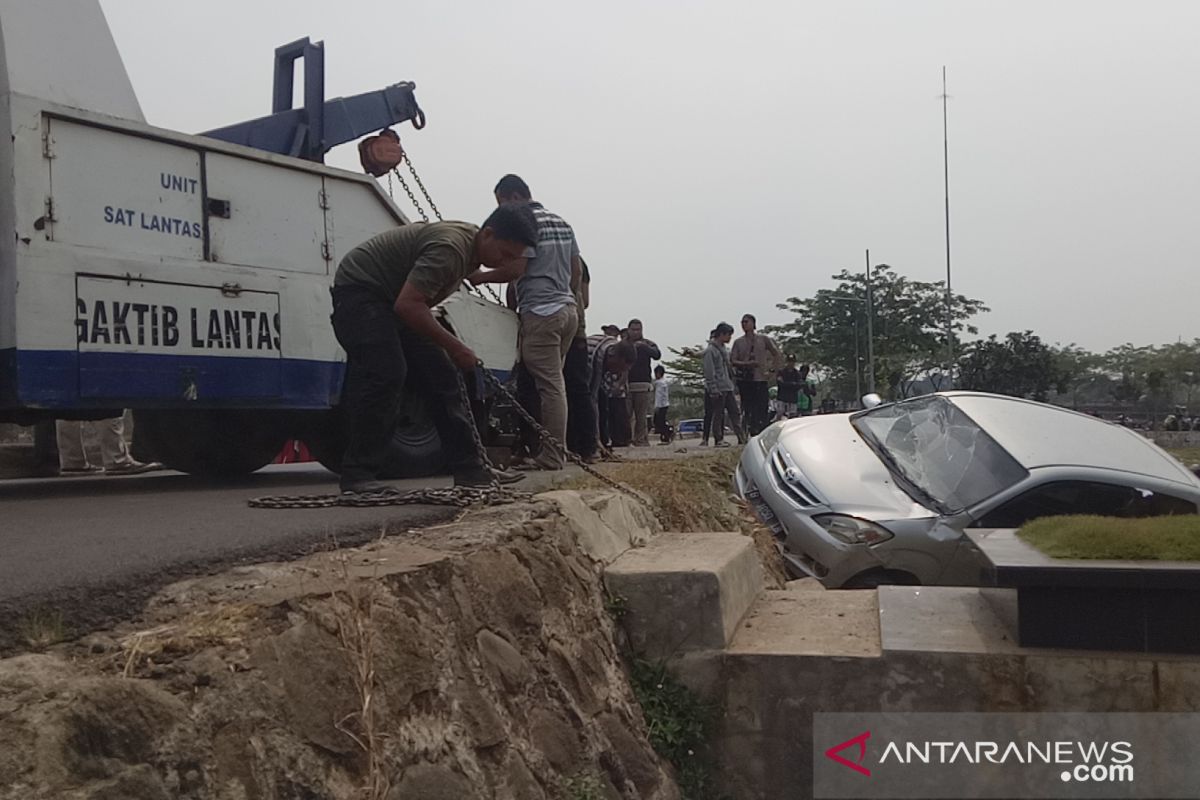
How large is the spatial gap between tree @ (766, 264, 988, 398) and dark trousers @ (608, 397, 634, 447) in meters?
29.1

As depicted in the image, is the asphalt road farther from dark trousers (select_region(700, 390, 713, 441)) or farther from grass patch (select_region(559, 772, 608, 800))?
dark trousers (select_region(700, 390, 713, 441))

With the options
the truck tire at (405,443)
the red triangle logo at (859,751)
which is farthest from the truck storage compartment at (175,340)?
the red triangle logo at (859,751)

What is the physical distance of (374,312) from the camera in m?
5.07

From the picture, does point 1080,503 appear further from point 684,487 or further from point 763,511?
point 684,487

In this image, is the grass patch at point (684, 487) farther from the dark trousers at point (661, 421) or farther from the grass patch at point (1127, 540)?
the dark trousers at point (661, 421)

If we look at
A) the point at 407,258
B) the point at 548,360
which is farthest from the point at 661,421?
the point at 407,258

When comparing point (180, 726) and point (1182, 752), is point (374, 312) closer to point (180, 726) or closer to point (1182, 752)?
point (180, 726)

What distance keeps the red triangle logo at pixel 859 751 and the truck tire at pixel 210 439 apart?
16.6ft

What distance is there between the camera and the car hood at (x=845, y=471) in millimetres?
6996

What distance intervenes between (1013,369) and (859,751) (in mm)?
22899

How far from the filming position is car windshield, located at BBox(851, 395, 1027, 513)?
6957mm

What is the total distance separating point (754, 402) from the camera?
47.2 ft

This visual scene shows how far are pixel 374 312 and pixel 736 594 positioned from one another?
2084 mm

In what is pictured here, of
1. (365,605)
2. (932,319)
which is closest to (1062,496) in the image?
(365,605)
